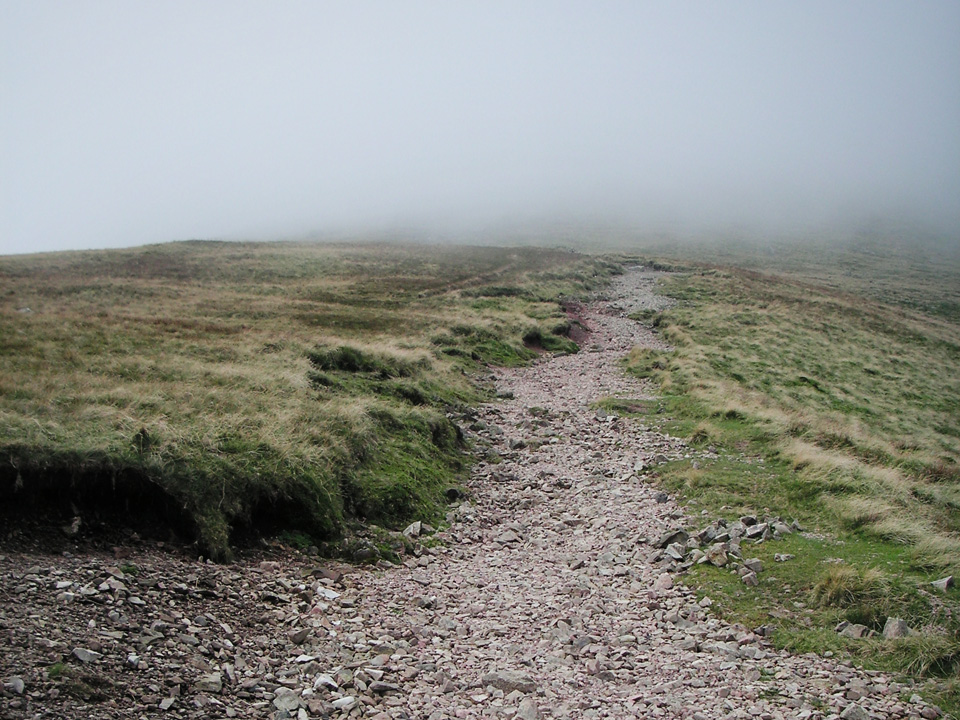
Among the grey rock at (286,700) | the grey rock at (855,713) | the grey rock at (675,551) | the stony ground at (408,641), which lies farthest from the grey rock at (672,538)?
the grey rock at (286,700)

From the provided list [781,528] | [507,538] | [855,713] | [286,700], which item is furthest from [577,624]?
[781,528]

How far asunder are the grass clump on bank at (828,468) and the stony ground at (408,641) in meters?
0.99

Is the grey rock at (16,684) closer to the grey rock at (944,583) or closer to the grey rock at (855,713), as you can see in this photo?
the grey rock at (855,713)

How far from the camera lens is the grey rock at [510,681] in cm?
783

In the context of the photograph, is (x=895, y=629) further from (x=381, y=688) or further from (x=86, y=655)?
(x=86, y=655)

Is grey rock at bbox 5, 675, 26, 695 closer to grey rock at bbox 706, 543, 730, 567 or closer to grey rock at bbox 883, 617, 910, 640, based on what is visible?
grey rock at bbox 706, 543, 730, 567

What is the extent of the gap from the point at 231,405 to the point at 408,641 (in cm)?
808

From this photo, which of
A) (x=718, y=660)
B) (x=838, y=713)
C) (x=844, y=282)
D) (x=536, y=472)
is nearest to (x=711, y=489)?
(x=536, y=472)

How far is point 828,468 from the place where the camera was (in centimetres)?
1460

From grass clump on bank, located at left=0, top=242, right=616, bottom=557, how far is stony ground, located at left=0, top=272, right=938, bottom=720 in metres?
1.21

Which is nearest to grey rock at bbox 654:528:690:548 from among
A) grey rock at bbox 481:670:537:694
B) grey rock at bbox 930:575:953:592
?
grey rock at bbox 930:575:953:592

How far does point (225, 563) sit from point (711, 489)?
10851mm

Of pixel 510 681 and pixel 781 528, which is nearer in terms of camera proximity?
pixel 510 681

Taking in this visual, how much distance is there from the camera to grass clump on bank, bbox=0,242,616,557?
10.1 meters
